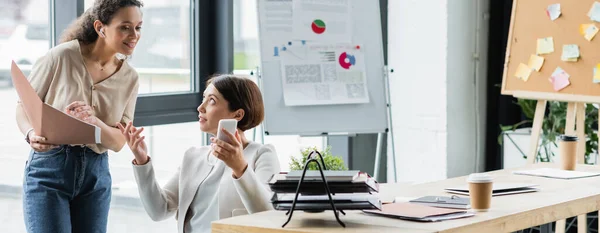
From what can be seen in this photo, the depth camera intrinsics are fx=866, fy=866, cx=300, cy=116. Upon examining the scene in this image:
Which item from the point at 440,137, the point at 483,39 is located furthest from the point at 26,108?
the point at 483,39

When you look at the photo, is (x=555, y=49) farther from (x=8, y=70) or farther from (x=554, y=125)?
(x=8, y=70)

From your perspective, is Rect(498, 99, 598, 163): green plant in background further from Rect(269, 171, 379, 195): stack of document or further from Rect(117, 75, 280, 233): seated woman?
Rect(269, 171, 379, 195): stack of document

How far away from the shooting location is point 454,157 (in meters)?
4.70

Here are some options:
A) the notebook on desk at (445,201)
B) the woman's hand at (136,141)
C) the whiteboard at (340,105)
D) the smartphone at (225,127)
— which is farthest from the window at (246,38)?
the smartphone at (225,127)

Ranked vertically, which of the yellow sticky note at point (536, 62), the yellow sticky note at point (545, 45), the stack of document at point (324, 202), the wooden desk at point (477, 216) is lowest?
the wooden desk at point (477, 216)

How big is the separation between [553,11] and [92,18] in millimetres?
2111

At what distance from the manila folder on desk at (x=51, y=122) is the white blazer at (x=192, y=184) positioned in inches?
9.2

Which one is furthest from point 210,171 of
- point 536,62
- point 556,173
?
point 536,62

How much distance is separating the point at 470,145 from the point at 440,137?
270 mm

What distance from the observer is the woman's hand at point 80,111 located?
2734mm

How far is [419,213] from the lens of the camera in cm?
211

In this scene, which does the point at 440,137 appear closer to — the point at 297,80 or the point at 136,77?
the point at 297,80

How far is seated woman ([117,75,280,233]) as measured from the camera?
2521 millimetres

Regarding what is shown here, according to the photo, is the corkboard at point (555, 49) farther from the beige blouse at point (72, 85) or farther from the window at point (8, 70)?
the window at point (8, 70)
